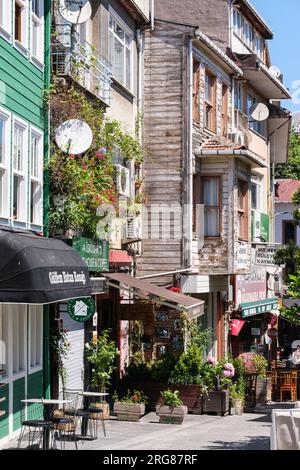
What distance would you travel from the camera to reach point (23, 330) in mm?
19031

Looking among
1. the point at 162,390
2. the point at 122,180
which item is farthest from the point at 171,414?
the point at 122,180

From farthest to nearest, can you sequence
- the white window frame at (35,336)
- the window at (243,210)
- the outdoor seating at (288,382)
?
the outdoor seating at (288,382), the window at (243,210), the white window frame at (35,336)

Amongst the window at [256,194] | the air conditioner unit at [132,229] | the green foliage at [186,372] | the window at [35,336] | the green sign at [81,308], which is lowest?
the green foliage at [186,372]

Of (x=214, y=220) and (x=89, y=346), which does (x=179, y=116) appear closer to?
(x=214, y=220)

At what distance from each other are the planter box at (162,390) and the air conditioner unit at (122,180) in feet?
15.3

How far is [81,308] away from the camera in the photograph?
20.7 meters

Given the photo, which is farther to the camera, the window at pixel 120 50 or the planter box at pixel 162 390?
the window at pixel 120 50

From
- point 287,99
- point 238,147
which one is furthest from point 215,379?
point 287,99

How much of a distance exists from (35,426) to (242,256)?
16308mm

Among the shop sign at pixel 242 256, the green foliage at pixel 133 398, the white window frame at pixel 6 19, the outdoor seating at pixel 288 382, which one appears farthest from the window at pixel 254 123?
the white window frame at pixel 6 19

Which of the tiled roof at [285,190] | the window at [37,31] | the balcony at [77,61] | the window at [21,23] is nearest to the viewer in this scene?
the window at [21,23]

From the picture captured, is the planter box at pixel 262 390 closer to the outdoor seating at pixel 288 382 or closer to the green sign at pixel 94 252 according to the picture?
the outdoor seating at pixel 288 382

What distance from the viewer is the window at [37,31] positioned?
19.8m
